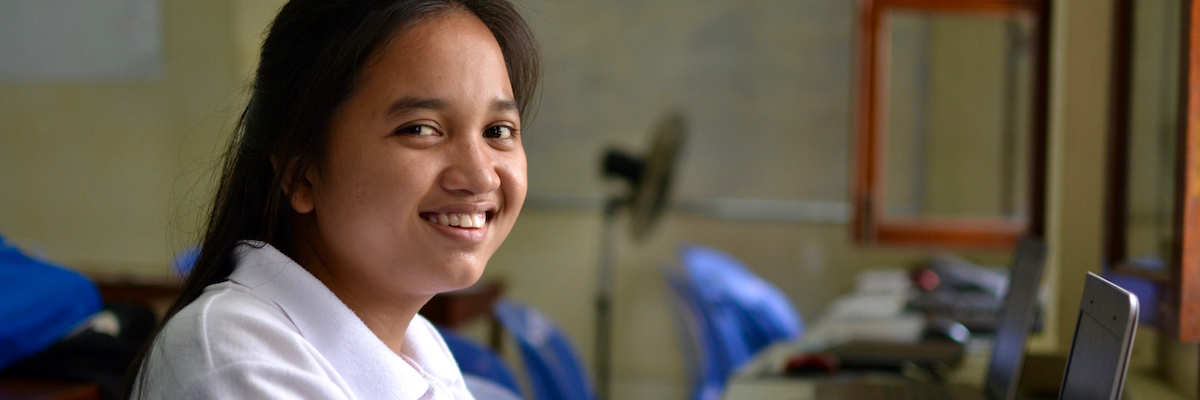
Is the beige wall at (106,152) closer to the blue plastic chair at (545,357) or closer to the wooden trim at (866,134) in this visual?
the wooden trim at (866,134)

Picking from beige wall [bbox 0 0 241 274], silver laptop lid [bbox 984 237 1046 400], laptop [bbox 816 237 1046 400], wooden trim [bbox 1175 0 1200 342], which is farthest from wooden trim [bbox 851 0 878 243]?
beige wall [bbox 0 0 241 274]

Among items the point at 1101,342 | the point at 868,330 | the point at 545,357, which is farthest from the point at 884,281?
the point at 1101,342

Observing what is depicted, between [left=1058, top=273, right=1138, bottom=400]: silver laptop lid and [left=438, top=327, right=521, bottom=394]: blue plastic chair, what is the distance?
98cm

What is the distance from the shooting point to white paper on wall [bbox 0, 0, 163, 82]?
15.1 ft

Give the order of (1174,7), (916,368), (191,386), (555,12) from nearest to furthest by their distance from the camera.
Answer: (191,386), (1174,7), (916,368), (555,12)

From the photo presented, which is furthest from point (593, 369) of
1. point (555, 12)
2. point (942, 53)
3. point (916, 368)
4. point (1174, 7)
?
point (1174, 7)

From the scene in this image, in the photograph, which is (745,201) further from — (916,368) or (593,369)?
(916,368)

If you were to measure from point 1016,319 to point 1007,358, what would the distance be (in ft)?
0.19

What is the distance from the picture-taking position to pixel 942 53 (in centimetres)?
356

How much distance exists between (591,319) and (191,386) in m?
3.90

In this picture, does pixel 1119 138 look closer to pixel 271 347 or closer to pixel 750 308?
pixel 271 347

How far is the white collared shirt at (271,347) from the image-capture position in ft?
2.29

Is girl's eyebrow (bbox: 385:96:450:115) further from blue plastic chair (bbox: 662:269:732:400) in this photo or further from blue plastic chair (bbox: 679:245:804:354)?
blue plastic chair (bbox: 679:245:804:354)

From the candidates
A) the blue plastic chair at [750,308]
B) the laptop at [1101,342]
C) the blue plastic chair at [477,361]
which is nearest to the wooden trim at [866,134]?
the blue plastic chair at [750,308]
